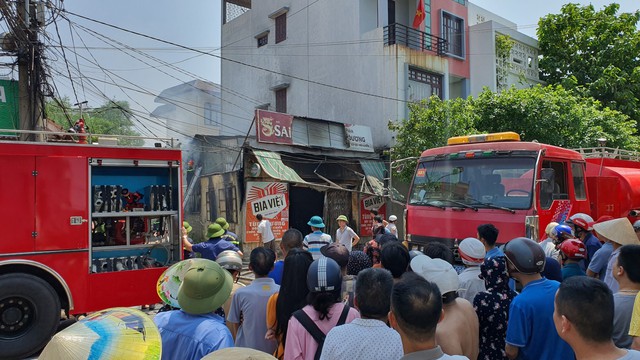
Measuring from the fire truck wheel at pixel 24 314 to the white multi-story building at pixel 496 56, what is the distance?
59.4 ft

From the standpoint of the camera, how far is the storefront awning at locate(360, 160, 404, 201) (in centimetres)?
1708

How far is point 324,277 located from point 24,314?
16.7ft

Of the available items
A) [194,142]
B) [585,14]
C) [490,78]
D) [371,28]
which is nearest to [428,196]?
[194,142]

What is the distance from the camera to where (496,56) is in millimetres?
21172

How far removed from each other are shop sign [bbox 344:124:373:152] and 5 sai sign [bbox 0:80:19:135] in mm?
10156

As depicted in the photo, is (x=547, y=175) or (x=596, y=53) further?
(x=596, y=53)

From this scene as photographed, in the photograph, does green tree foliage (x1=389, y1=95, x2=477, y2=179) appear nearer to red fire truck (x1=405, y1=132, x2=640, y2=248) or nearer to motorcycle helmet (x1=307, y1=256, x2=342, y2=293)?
red fire truck (x1=405, y1=132, x2=640, y2=248)

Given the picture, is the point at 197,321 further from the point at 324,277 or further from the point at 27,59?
the point at 27,59

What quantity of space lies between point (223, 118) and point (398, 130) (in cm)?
1251

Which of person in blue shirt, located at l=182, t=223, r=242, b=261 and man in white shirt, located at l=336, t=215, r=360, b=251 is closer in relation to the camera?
person in blue shirt, located at l=182, t=223, r=242, b=261

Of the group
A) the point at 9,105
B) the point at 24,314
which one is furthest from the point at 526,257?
the point at 9,105

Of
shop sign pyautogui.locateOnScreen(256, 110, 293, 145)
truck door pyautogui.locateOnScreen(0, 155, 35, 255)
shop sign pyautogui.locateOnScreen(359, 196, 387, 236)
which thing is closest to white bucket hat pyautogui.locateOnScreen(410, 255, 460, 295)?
truck door pyautogui.locateOnScreen(0, 155, 35, 255)

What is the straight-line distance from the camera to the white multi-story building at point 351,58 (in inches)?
720

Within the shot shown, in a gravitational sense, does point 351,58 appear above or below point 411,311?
above
